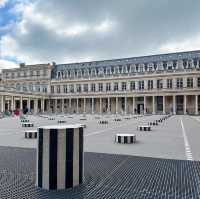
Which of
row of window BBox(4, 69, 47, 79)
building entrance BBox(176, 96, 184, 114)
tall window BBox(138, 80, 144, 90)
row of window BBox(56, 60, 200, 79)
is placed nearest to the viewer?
building entrance BBox(176, 96, 184, 114)

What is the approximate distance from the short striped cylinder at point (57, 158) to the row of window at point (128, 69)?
71735 mm

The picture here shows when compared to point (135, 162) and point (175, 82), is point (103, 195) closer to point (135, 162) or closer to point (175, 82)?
point (135, 162)

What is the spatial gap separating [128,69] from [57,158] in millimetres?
78964

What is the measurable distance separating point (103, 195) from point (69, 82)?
3289 inches

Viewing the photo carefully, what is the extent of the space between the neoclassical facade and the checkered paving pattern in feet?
197

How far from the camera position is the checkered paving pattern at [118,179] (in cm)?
389

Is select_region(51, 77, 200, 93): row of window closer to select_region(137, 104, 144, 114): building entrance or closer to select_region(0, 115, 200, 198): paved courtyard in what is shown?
select_region(137, 104, 144, 114): building entrance

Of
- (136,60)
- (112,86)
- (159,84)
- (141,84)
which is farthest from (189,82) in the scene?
(112,86)

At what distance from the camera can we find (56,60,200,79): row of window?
72.4 m

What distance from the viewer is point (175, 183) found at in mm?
4484

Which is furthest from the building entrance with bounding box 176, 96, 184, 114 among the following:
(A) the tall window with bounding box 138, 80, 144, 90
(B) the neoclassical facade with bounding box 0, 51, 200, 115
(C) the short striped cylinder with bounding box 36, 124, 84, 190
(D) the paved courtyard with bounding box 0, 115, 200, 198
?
(C) the short striped cylinder with bounding box 36, 124, 84, 190

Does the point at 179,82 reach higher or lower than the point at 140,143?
higher

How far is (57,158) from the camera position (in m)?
4.16

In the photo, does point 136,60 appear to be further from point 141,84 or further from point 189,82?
point 189,82
